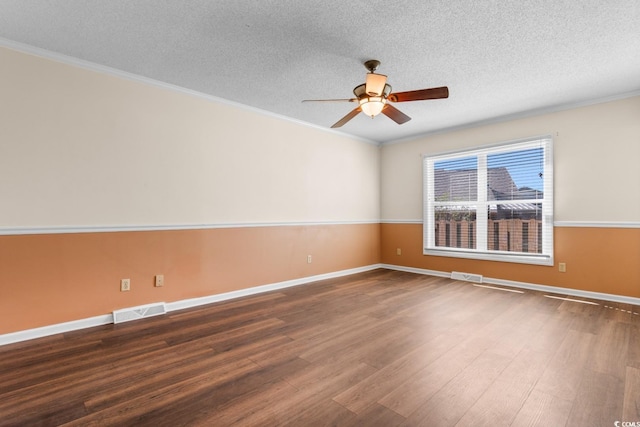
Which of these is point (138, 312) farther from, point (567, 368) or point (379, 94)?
point (567, 368)

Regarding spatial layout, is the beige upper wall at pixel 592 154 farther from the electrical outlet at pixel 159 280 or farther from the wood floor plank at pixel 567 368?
the electrical outlet at pixel 159 280

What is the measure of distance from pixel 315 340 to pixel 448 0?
2.71 meters

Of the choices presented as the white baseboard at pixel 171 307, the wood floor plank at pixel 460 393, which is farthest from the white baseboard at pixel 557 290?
the wood floor plank at pixel 460 393

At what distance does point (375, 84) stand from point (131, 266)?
298 centimetres

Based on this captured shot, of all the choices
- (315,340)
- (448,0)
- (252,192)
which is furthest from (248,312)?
(448,0)

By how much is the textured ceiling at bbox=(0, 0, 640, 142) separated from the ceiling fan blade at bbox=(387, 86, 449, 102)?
15.4 inches

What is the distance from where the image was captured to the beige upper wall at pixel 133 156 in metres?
2.61

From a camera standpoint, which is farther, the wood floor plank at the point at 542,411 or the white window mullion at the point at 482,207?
the white window mullion at the point at 482,207

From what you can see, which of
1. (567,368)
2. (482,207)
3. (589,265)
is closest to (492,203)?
(482,207)

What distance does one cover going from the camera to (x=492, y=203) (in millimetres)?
4641

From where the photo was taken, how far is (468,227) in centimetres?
495

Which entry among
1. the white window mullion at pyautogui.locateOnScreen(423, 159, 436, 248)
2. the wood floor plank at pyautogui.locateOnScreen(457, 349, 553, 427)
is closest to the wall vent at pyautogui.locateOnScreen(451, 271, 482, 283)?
the white window mullion at pyautogui.locateOnScreen(423, 159, 436, 248)

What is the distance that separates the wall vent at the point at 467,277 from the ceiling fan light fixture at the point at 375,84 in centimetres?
347

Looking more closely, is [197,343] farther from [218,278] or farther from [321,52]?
[321,52]
